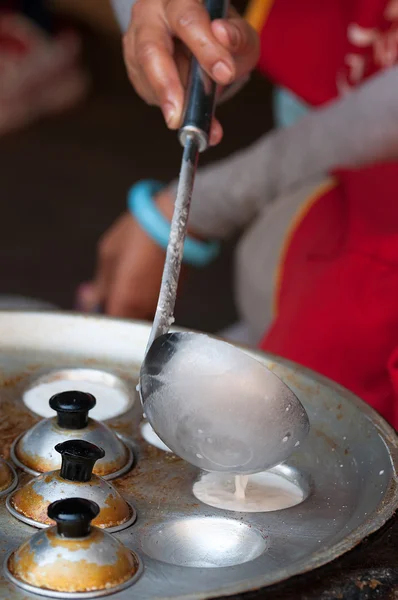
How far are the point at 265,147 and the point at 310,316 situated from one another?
0.43 m

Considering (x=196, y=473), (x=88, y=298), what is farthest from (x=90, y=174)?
(x=196, y=473)

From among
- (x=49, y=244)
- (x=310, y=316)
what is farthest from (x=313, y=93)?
(x=49, y=244)

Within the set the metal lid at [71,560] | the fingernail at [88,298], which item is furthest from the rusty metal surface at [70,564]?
the fingernail at [88,298]

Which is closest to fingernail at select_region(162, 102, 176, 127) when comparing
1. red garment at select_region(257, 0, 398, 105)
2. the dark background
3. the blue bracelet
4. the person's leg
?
the person's leg

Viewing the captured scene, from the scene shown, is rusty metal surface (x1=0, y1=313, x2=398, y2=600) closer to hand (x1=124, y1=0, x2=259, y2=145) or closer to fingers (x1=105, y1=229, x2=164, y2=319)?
hand (x1=124, y1=0, x2=259, y2=145)

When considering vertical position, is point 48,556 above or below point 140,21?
below

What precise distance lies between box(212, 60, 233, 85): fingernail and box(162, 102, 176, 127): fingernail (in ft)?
0.13

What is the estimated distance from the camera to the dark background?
2.20 m

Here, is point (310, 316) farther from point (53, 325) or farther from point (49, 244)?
point (49, 244)

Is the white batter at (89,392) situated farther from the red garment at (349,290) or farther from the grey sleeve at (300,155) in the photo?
the grey sleeve at (300,155)

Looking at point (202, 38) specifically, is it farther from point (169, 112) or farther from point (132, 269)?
point (132, 269)

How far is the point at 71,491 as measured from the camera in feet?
1.77

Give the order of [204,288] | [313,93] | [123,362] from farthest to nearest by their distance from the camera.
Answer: [204,288]
[313,93]
[123,362]

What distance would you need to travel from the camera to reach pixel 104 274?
4.64 feet
